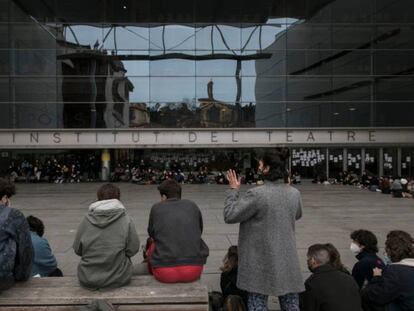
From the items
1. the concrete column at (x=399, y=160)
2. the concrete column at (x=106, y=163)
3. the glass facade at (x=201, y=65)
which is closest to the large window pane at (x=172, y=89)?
the glass facade at (x=201, y=65)

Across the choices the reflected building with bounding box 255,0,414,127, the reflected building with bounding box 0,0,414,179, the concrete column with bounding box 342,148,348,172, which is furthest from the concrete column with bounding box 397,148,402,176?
the concrete column with bounding box 342,148,348,172

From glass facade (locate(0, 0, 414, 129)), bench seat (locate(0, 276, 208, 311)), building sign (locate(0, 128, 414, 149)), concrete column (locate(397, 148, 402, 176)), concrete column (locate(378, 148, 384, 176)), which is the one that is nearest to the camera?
bench seat (locate(0, 276, 208, 311))

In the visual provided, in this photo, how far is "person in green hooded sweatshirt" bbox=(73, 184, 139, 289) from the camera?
14.4ft

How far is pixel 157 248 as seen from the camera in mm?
4629

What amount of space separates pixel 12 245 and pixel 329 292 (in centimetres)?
276

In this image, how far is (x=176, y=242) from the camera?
457 cm

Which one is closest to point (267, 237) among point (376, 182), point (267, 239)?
point (267, 239)

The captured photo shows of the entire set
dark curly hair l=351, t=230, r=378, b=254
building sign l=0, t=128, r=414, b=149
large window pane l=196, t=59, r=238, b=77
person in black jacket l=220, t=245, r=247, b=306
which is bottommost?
person in black jacket l=220, t=245, r=247, b=306

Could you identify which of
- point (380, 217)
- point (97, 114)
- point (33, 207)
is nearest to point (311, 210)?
point (380, 217)

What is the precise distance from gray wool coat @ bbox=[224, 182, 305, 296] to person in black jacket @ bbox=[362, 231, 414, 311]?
0.68 m

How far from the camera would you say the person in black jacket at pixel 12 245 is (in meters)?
4.13

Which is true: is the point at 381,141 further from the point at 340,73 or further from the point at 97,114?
the point at 97,114

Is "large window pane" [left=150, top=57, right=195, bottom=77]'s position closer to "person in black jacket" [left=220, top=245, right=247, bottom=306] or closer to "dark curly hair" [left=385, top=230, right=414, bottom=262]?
"person in black jacket" [left=220, top=245, right=247, bottom=306]

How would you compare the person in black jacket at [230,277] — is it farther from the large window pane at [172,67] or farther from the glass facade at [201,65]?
the large window pane at [172,67]
